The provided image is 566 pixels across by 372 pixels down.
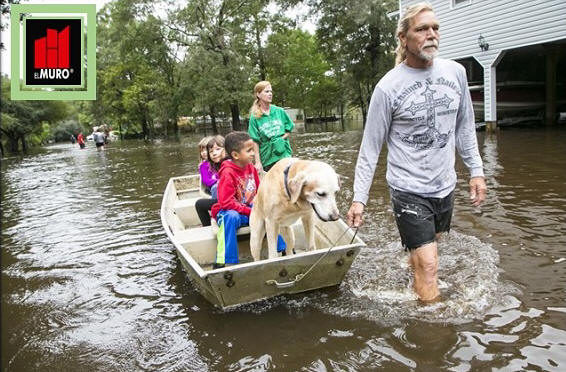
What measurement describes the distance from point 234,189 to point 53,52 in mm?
5949

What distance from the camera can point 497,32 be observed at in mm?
18250

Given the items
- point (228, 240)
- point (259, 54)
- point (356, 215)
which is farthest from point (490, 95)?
point (259, 54)

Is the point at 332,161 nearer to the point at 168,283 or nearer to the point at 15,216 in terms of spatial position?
the point at 15,216

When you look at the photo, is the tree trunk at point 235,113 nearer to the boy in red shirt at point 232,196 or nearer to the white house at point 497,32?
the white house at point 497,32

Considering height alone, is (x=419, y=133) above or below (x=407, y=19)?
below

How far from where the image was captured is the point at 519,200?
25.6ft

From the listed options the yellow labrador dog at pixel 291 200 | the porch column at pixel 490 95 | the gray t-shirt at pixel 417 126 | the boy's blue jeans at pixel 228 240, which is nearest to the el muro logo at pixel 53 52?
the boy's blue jeans at pixel 228 240

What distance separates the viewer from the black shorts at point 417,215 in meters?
3.49

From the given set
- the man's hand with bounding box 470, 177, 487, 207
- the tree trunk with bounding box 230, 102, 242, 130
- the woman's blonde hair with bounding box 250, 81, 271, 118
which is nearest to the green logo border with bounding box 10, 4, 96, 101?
the woman's blonde hair with bounding box 250, 81, 271, 118

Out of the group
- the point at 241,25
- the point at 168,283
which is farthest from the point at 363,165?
the point at 241,25

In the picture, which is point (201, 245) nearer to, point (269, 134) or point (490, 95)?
point (269, 134)

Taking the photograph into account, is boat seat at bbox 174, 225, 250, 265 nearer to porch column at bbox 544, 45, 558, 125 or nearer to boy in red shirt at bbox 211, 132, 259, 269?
boy in red shirt at bbox 211, 132, 259, 269

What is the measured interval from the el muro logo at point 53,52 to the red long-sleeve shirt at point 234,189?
5234 mm

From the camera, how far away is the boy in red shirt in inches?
184
